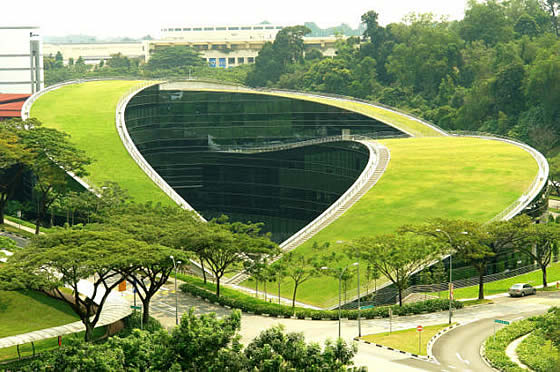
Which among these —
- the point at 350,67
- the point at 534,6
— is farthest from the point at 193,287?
the point at 534,6

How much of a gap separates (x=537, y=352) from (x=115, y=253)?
2923cm

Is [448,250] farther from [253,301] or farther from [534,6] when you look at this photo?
[534,6]

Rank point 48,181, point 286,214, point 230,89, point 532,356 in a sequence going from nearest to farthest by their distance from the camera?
point 532,356, point 48,181, point 286,214, point 230,89

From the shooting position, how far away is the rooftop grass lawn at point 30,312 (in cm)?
5769

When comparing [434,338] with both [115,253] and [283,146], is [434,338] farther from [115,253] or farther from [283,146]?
[283,146]

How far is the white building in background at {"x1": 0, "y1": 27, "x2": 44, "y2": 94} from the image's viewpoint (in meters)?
190

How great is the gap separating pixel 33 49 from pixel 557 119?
118 meters

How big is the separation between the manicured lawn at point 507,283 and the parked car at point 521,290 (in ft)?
8.44

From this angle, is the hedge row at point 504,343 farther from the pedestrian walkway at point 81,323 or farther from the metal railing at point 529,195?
the pedestrian walkway at point 81,323

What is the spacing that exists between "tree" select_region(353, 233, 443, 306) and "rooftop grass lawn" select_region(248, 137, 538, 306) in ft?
18.0

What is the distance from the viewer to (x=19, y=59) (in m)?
193

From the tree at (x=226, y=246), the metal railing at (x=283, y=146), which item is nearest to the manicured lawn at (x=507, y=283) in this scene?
the tree at (x=226, y=246)

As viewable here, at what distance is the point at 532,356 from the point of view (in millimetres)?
52344

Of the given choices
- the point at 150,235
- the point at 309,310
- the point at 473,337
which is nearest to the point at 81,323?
the point at 150,235
